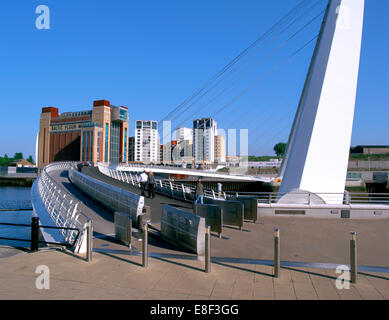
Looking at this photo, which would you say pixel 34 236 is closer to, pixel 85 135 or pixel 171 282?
pixel 171 282

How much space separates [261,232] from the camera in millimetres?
10422

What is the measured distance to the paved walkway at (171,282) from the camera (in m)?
5.12

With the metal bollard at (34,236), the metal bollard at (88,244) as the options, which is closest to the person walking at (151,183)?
the metal bollard at (34,236)

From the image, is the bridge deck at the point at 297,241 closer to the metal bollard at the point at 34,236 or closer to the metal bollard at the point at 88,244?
the metal bollard at the point at 88,244

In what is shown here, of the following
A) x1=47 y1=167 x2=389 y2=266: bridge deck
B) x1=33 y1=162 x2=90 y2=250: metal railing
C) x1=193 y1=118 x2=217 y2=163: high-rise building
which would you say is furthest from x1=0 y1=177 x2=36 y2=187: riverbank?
x1=193 y1=118 x2=217 y2=163: high-rise building

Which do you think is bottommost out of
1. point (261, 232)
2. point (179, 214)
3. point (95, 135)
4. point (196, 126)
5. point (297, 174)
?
point (261, 232)

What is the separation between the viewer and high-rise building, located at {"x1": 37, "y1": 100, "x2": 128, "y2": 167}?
115188 millimetres

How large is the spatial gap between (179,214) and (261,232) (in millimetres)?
3505

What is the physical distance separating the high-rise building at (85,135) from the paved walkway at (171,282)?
362 ft

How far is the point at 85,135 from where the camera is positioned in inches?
4540

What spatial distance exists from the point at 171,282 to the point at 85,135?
117 meters

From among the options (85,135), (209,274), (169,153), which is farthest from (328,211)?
(169,153)
